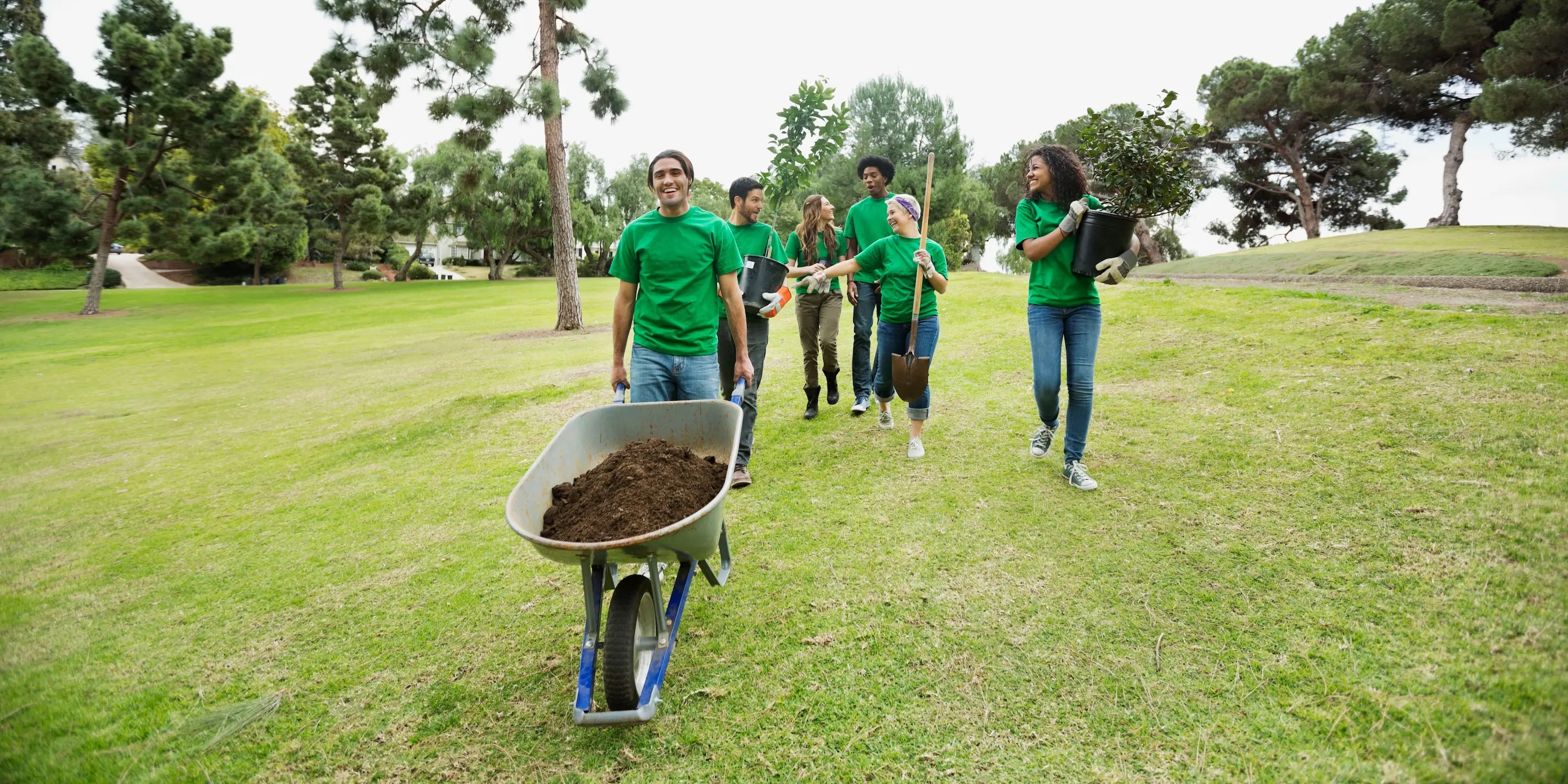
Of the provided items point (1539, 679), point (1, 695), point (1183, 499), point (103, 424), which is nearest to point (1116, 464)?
point (1183, 499)

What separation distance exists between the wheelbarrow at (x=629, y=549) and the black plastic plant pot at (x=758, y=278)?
1.62 metres

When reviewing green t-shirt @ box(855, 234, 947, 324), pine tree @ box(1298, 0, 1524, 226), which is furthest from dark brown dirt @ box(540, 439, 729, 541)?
pine tree @ box(1298, 0, 1524, 226)

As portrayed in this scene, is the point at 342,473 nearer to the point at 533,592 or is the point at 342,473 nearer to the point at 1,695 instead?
the point at 1,695

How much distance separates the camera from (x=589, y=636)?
2121 millimetres

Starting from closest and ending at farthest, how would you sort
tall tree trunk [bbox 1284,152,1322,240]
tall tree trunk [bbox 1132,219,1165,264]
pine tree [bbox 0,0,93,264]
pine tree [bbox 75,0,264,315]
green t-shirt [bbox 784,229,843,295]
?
green t-shirt [bbox 784,229,843,295], pine tree [bbox 0,0,93,264], pine tree [bbox 75,0,264,315], tall tree trunk [bbox 1284,152,1322,240], tall tree trunk [bbox 1132,219,1165,264]

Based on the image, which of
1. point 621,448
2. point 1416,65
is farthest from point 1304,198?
point 621,448

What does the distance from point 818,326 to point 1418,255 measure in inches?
555

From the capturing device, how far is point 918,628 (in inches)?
103

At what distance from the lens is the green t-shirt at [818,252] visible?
18.7 ft

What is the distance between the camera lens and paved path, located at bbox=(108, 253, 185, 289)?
33094 millimetres

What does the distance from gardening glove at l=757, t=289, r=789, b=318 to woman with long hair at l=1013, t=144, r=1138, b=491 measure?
1.44 metres

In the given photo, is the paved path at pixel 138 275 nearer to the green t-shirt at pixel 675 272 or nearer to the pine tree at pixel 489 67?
the pine tree at pixel 489 67

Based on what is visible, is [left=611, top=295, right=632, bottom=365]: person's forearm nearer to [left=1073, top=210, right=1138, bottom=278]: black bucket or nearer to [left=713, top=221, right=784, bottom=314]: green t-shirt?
[left=713, top=221, right=784, bottom=314]: green t-shirt

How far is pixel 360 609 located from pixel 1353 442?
5.33 meters
